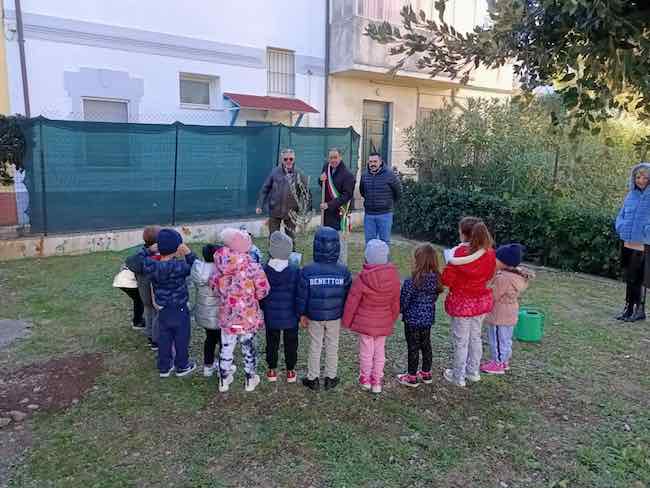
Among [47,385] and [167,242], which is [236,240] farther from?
[47,385]

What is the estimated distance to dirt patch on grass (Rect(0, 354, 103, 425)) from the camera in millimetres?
3586

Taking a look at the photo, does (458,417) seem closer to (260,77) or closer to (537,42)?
(537,42)

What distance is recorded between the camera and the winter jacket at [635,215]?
17.6ft

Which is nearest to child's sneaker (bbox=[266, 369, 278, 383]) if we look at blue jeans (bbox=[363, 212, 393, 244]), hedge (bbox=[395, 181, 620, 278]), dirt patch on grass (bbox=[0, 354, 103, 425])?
dirt patch on grass (bbox=[0, 354, 103, 425])

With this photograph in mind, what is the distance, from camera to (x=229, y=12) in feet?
38.1

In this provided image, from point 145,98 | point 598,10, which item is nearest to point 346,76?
point 145,98

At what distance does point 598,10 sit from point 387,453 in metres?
2.53

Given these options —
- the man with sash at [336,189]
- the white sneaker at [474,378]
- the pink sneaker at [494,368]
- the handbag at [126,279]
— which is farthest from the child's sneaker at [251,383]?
the man with sash at [336,189]

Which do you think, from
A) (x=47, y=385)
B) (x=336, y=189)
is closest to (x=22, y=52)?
(x=336, y=189)

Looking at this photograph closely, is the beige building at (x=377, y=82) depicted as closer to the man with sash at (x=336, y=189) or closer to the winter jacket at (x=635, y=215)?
the man with sash at (x=336, y=189)

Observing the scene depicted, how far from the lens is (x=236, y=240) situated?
12.0 ft

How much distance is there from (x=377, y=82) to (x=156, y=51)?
6020 mm

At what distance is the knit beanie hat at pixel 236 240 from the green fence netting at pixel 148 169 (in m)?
5.60

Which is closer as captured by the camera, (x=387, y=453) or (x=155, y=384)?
(x=387, y=453)
